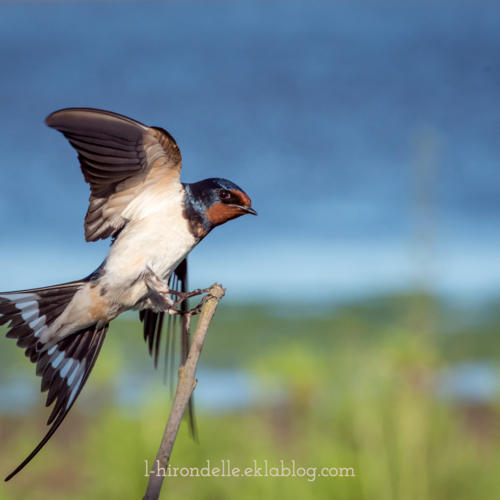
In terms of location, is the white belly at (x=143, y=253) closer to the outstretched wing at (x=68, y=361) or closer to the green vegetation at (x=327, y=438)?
the outstretched wing at (x=68, y=361)

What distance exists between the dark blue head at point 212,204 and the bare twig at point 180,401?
1.26 feet

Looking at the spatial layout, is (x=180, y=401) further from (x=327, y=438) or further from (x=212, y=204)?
(x=327, y=438)

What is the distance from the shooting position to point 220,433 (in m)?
3.32

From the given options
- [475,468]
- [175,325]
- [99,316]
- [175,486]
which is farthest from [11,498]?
[475,468]

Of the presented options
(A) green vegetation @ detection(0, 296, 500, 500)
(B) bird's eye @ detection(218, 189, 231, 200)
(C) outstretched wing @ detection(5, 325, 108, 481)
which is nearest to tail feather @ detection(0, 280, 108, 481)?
(C) outstretched wing @ detection(5, 325, 108, 481)

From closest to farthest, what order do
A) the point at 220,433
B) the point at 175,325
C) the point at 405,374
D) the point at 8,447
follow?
the point at 175,325 < the point at 405,374 < the point at 220,433 < the point at 8,447

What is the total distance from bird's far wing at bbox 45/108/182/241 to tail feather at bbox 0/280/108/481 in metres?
0.21

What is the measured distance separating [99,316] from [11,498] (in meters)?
2.01

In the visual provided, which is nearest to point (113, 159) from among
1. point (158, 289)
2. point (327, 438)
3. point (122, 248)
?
point (122, 248)

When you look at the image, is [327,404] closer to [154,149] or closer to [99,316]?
[99,316]

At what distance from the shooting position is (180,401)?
144 centimetres

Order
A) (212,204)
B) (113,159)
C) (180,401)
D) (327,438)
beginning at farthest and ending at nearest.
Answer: (327,438) → (212,204) → (113,159) → (180,401)

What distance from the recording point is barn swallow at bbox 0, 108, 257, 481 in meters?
1.92

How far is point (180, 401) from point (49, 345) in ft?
2.36
